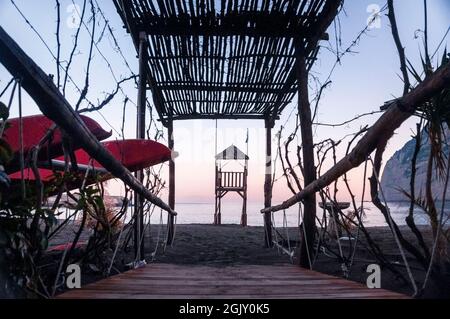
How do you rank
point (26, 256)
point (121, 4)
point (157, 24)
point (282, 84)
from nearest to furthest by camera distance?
point (26, 256), point (121, 4), point (157, 24), point (282, 84)

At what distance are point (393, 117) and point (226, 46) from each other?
2.91 metres

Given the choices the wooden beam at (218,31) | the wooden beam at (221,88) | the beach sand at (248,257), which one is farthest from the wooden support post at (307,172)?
the wooden beam at (221,88)

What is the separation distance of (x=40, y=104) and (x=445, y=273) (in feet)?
8.89

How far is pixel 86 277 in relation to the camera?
3.08m

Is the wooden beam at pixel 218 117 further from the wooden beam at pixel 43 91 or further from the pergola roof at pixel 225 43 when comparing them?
the wooden beam at pixel 43 91

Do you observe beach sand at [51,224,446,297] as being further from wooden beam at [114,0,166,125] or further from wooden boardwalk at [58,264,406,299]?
wooden beam at [114,0,166,125]

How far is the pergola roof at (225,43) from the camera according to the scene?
134 inches

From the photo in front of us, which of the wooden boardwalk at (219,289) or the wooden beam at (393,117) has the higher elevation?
the wooden beam at (393,117)

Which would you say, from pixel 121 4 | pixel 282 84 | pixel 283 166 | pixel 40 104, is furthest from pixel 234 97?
pixel 40 104

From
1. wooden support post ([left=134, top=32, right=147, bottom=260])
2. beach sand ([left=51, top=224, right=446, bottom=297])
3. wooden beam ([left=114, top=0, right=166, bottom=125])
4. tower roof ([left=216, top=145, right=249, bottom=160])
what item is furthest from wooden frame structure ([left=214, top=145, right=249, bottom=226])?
wooden support post ([left=134, top=32, right=147, bottom=260])

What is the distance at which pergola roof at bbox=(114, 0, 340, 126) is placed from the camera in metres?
3.41

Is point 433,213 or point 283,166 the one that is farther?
point 283,166

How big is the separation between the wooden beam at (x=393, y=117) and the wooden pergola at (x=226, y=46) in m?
1.41
